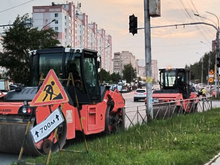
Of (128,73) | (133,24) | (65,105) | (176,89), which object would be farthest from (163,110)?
(128,73)

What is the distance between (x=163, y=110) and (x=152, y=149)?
22.8 feet

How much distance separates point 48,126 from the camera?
19.6 ft

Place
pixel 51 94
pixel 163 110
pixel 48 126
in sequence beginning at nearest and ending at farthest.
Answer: pixel 48 126 → pixel 51 94 → pixel 163 110

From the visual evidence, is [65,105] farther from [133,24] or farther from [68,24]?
[68,24]

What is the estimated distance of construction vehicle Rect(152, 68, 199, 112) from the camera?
55.2ft

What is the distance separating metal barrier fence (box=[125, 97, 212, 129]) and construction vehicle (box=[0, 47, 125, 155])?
18.1 inches

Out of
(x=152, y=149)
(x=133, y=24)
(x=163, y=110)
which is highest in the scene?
(x=133, y=24)

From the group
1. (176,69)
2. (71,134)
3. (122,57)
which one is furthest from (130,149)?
(122,57)

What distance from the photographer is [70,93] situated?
9.26 metres

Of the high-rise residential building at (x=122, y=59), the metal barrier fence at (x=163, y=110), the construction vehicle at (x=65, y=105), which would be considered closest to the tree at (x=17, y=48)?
the metal barrier fence at (x=163, y=110)

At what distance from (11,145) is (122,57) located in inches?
7119

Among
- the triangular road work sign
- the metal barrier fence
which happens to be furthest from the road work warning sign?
the metal barrier fence

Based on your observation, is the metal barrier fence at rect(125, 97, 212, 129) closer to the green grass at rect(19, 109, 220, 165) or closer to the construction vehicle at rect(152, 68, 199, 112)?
the construction vehicle at rect(152, 68, 199, 112)

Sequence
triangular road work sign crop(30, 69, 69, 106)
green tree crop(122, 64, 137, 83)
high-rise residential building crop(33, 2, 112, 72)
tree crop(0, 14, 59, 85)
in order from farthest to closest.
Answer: green tree crop(122, 64, 137, 83) → high-rise residential building crop(33, 2, 112, 72) → tree crop(0, 14, 59, 85) → triangular road work sign crop(30, 69, 69, 106)
